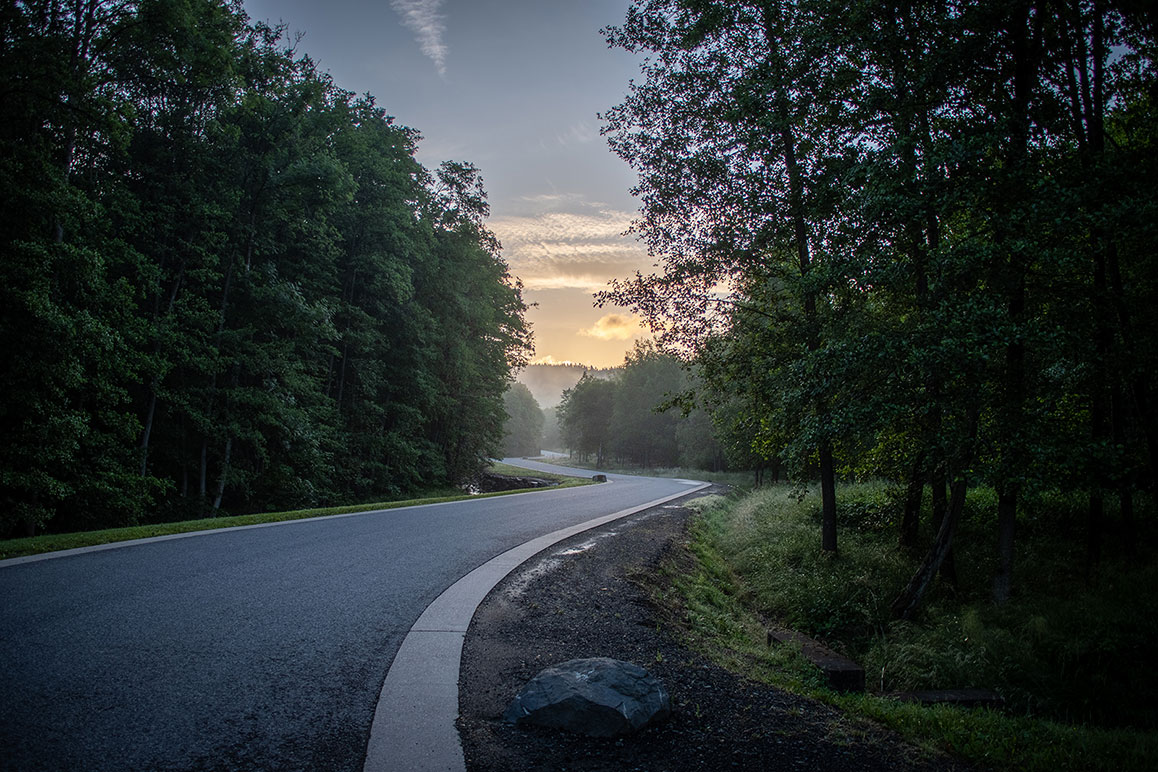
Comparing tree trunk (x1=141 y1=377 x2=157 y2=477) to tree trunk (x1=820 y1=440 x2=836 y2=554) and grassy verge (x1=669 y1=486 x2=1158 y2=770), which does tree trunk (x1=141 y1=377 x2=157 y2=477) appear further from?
tree trunk (x1=820 y1=440 x2=836 y2=554)

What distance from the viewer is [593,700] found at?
9.90ft

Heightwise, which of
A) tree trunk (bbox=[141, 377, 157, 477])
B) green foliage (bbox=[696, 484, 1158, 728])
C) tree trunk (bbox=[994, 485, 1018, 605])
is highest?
tree trunk (bbox=[141, 377, 157, 477])

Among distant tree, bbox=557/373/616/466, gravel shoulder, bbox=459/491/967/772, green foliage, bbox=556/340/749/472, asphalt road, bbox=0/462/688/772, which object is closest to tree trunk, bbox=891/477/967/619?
gravel shoulder, bbox=459/491/967/772

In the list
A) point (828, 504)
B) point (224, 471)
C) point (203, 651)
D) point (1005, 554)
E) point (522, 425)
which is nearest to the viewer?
point (203, 651)

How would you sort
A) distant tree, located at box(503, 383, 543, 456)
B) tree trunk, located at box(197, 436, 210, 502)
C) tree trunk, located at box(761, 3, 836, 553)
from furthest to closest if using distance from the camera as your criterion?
distant tree, located at box(503, 383, 543, 456), tree trunk, located at box(197, 436, 210, 502), tree trunk, located at box(761, 3, 836, 553)

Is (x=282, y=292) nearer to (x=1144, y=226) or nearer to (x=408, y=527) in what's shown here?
(x=408, y=527)

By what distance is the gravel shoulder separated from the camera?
8.98ft

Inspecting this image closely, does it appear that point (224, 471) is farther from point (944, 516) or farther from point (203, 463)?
point (944, 516)

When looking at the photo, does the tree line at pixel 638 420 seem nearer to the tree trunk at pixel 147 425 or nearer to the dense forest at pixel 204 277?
the dense forest at pixel 204 277

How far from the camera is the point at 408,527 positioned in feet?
32.3

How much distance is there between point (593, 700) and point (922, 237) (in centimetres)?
821

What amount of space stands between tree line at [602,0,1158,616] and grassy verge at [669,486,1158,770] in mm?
679

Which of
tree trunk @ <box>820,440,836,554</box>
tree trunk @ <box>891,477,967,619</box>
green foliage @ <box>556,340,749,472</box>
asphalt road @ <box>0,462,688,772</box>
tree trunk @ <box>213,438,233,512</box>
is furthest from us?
green foliage @ <box>556,340,749,472</box>

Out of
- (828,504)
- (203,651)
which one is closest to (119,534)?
(203,651)
